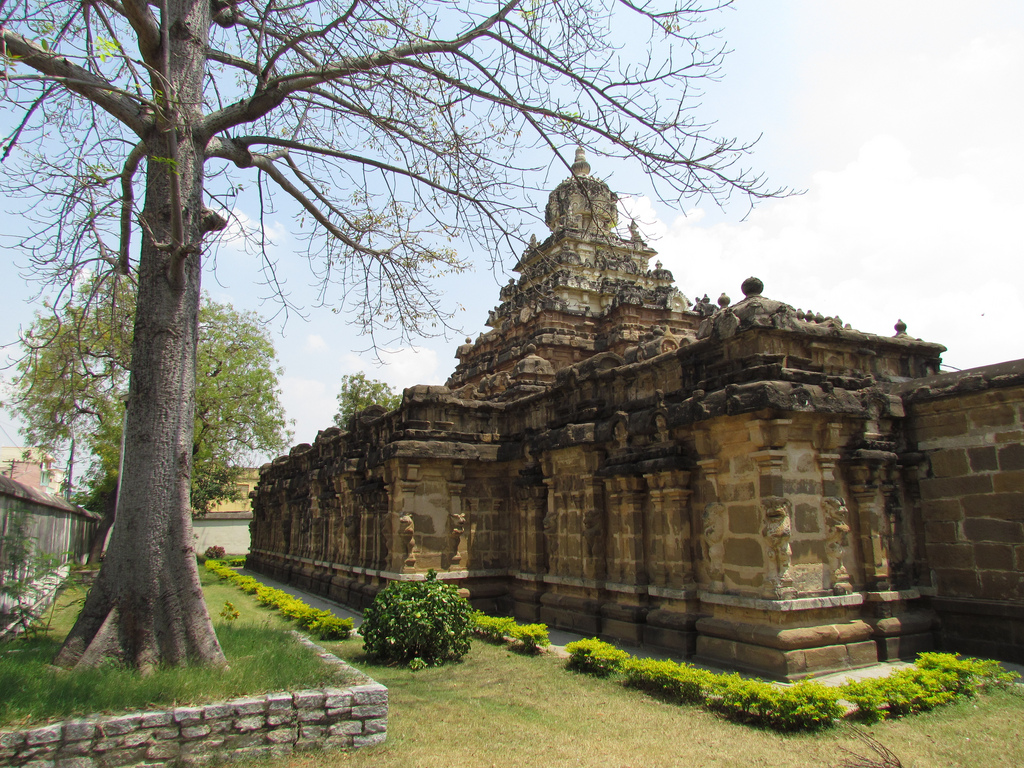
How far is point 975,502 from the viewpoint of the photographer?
8.19 m

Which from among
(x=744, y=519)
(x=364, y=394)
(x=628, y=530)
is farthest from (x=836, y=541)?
(x=364, y=394)

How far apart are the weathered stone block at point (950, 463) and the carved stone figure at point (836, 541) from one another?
69.2 inches

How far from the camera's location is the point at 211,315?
25.3 meters

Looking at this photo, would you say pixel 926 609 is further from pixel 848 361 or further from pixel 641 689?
pixel 641 689

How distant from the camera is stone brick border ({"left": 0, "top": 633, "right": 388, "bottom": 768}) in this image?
4605mm

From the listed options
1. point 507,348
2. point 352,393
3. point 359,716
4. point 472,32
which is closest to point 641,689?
point 359,716

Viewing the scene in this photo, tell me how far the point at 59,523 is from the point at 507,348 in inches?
472

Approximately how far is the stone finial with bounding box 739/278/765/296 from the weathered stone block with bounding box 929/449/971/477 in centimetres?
310

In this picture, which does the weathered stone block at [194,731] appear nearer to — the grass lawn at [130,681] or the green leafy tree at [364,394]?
the grass lawn at [130,681]

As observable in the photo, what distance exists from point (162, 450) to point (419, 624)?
375cm

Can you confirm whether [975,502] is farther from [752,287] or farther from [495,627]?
[495,627]

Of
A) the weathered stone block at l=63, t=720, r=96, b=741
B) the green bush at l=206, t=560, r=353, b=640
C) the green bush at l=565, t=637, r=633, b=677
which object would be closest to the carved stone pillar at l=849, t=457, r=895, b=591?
the green bush at l=565, t=637, r=633, b=677

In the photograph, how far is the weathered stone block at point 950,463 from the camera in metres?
8.34

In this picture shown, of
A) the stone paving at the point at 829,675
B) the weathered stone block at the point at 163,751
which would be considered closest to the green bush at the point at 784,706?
the stone paving at the point at 829,675
